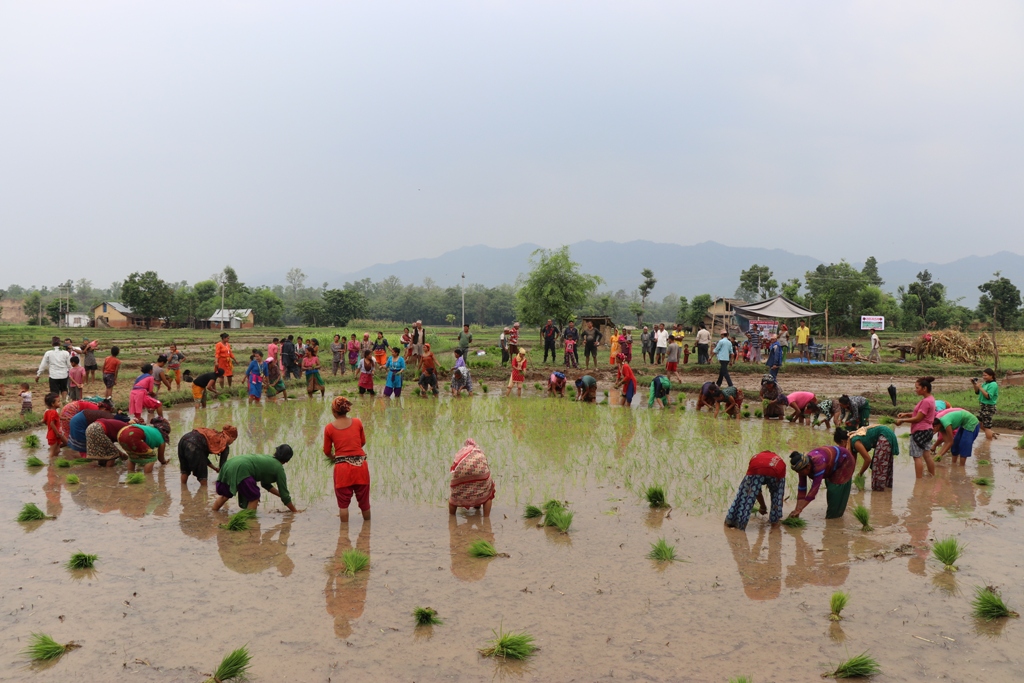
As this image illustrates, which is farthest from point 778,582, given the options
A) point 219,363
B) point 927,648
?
point 219,363

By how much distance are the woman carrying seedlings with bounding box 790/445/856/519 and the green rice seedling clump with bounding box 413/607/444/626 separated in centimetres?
488

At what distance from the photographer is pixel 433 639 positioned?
5664 mm

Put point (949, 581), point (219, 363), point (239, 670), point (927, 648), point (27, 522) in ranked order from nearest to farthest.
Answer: point (239, 670)
point (927, 648)
point (949, 581)
point (27, 522)
point (219, 363)

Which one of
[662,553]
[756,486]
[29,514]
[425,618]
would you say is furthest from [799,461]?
[29,514]

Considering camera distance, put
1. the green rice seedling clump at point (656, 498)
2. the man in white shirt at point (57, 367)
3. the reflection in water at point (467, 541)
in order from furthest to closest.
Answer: the man in white shirt at point (57, 367) < the green rice seedling clump at point (656, 498) < the reflection in water at point (467, 541)

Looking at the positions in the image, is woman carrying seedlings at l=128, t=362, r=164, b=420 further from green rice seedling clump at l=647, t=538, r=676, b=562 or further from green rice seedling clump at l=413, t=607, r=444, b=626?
green rice seedling clump at l=647, t=538, r=676, b=562

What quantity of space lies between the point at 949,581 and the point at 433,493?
6118mm

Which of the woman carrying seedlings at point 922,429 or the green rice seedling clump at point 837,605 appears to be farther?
the woman carrying seedlings at point 922,429

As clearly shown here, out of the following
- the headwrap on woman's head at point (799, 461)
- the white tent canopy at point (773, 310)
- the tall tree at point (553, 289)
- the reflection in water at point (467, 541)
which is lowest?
the reflection in water at point (467, 541)

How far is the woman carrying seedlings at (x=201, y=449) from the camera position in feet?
32.2

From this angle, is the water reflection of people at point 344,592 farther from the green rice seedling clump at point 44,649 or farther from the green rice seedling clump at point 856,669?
the green rice seedling clump at point 856,669

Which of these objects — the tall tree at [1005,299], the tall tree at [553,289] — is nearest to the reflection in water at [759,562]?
the tall tree at [553,289]

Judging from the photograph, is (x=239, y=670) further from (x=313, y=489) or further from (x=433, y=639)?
(x=313, y=489)

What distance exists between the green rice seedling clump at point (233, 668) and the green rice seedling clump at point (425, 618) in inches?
54.4
